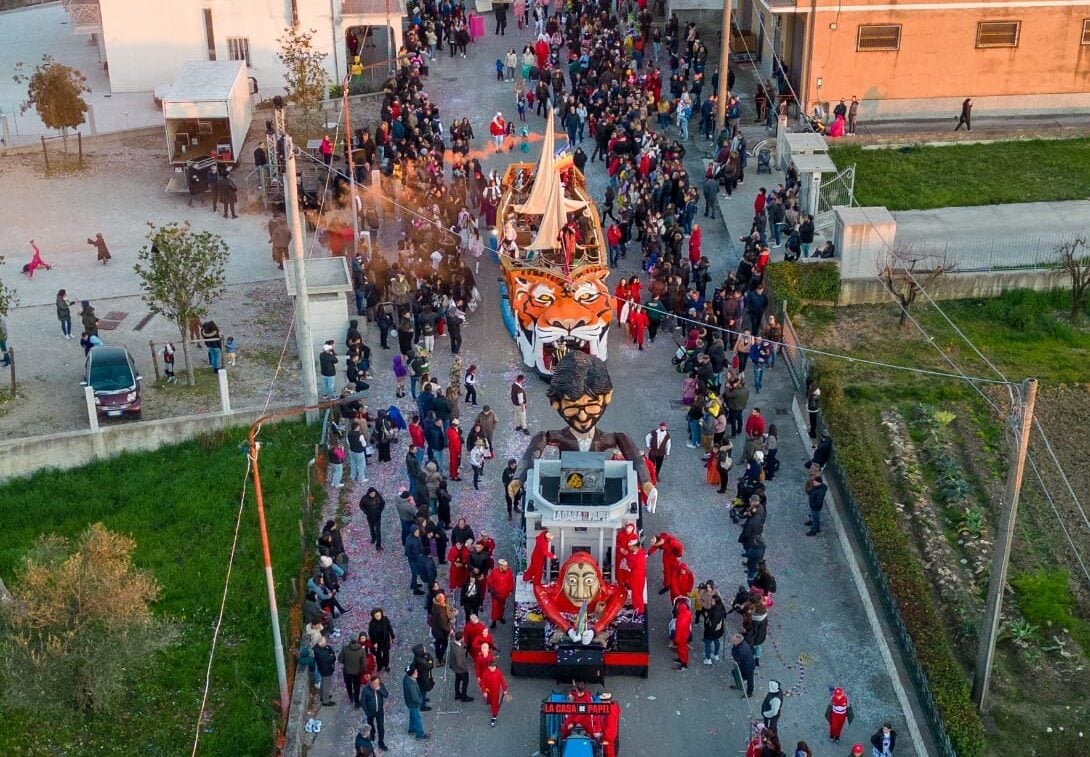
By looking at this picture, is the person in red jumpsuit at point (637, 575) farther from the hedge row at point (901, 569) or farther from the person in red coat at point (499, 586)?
the hedge row at point (901, 569)

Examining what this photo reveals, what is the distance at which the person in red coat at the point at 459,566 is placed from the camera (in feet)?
77.0

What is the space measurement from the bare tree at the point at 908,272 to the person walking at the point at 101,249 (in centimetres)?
1787

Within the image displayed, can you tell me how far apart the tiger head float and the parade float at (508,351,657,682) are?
548cm

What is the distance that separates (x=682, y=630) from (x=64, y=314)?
1610 cm

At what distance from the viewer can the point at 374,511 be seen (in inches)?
977

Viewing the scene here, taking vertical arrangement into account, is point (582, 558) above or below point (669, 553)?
above

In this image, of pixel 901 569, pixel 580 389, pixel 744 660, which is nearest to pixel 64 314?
pixel 580 389

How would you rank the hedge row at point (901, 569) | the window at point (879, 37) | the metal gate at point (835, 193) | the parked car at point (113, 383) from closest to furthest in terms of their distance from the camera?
the hedge row at point (901, 569) → the parked car at point (113, 383) → the metal gate at point (835, 193) → the window at point (879, 37)

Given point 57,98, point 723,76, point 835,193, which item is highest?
point 723,76

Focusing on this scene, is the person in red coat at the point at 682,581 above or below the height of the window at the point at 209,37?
below

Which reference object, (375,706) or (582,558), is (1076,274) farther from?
(375,706)

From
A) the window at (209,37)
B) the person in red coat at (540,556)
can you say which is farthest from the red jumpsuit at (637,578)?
the window at (209,37)

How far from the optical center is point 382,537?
25750mm

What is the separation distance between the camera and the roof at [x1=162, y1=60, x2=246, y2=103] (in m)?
40.0
